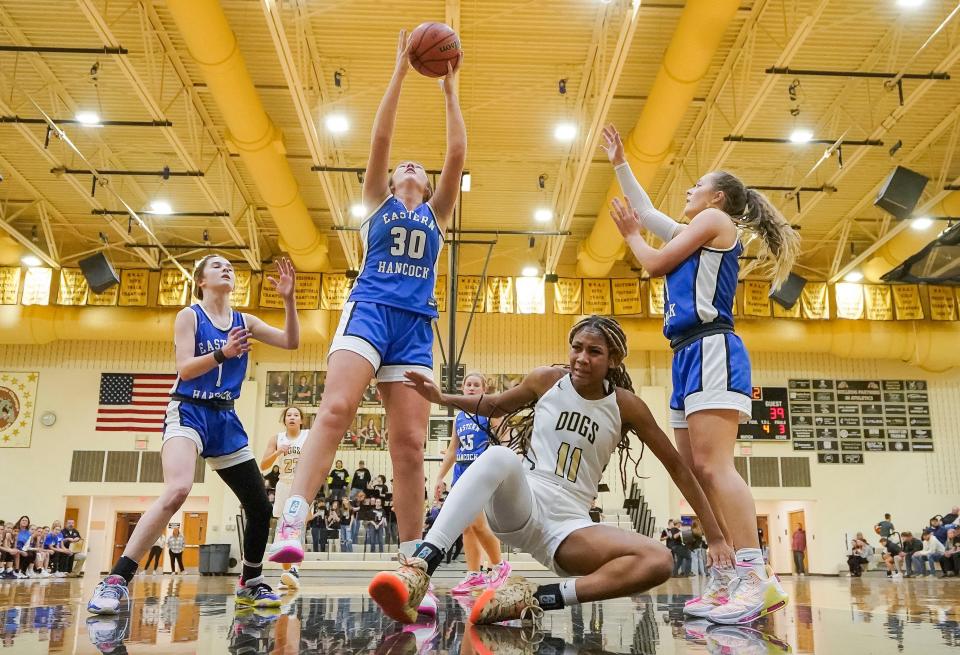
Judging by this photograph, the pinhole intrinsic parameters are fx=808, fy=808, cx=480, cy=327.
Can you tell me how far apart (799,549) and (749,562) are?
57.6 ft

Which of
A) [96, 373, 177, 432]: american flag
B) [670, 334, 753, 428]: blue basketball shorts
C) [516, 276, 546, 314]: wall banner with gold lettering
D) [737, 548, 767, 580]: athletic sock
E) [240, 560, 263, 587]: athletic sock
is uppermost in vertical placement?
[516, 276, 546, 314]: wall banner with gold lettering

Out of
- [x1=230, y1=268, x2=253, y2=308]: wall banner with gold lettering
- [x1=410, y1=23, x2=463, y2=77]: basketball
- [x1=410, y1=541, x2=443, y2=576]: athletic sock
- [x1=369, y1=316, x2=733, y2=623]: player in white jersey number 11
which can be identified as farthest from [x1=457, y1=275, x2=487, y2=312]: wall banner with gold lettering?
[x1=410, y1=541, x2=443, y2=576]: athletic sock

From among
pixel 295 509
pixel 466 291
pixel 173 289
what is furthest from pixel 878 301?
pixel 295 509

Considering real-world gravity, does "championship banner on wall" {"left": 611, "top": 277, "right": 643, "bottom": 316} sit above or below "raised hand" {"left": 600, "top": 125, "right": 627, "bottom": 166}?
above

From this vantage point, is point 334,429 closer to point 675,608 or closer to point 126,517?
point 675,608

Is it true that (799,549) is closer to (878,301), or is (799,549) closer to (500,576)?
(878,301)

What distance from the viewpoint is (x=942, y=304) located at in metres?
17.6

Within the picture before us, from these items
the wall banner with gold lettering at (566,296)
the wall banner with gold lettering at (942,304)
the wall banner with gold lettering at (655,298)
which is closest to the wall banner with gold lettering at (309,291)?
the wall banner with gold lettering at (566,296)

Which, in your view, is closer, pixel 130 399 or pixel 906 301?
pixel 906 301

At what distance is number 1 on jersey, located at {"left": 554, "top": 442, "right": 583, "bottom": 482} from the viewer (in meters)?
2.71

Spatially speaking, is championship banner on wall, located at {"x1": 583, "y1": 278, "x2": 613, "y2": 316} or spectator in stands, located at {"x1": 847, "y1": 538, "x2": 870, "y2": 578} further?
championship banner on wall, located at {"x1": 583, "y1": 278, "x2": 613, "y2": 316}

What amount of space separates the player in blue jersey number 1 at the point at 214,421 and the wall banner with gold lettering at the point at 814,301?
15.5 meters

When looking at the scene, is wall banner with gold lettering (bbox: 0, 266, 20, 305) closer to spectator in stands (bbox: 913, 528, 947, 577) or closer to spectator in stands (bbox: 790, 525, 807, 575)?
spectator in stands (bbox: 790, 525, 807, 575)

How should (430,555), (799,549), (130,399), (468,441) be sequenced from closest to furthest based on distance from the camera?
1. (430,555)
2. (468,441)
3. (799,549)
4. (130,399)
